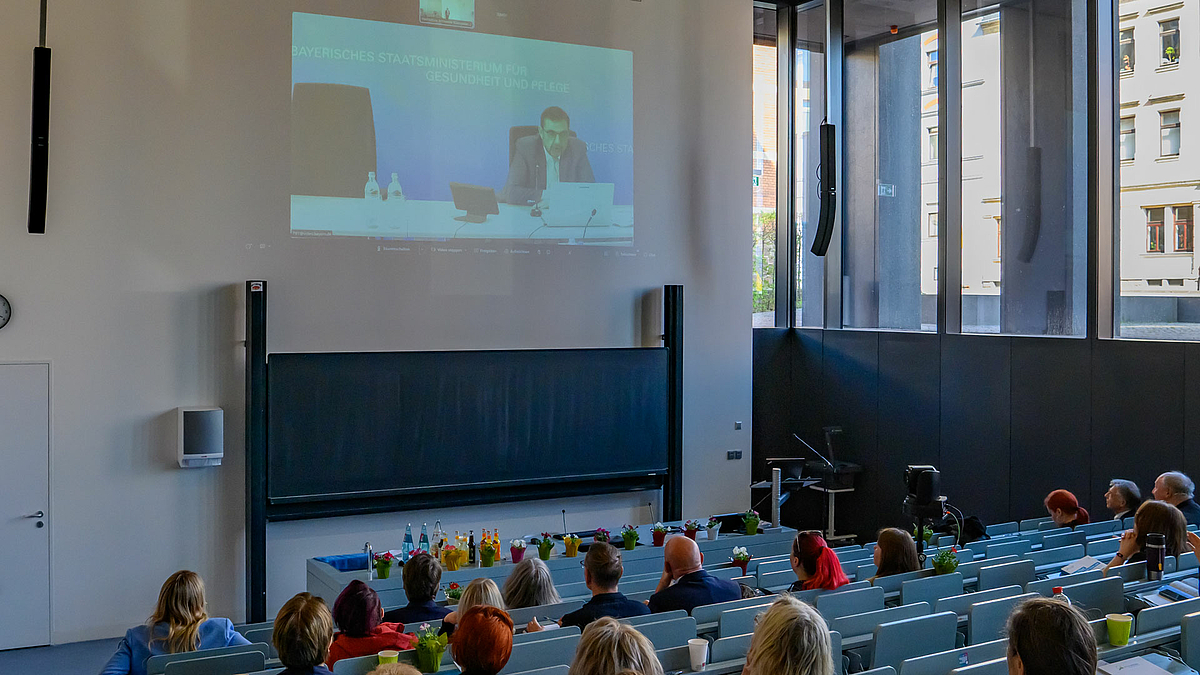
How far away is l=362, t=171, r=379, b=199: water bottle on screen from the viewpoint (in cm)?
790

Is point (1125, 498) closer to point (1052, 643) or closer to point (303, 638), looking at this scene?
point (1052, 643)

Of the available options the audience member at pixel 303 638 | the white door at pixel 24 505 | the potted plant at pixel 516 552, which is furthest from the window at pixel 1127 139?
the white door at pixel 24 505

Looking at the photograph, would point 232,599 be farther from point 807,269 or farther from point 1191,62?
point 1191,62

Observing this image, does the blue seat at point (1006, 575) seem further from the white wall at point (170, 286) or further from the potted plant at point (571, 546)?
the white wall at point (170, 286)

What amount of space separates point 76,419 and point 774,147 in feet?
23.8

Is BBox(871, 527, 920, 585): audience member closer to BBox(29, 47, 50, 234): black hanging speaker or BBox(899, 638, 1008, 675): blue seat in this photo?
BBox(899, 638, 1008, 675): blue seat

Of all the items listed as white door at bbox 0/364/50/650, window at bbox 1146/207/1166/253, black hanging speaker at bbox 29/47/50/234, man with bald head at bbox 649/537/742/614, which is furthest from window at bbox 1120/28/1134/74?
white door at bbox 0/364/50/650

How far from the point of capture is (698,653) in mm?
3547

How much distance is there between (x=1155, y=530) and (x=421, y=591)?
3635 millimetres

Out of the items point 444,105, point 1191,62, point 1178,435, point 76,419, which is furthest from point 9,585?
point 1191,62

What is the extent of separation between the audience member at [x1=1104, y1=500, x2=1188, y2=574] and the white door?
264 inches

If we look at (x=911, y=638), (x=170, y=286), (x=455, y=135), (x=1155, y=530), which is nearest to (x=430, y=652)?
(x=911, y=638)

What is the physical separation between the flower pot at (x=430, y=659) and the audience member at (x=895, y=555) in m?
2.41

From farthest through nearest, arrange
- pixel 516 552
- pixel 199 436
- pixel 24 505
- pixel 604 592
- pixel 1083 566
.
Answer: pixel 199 436 → pixel 24 505 → pixel 516 552 → pixel 1083 566 → pixel 604 592
